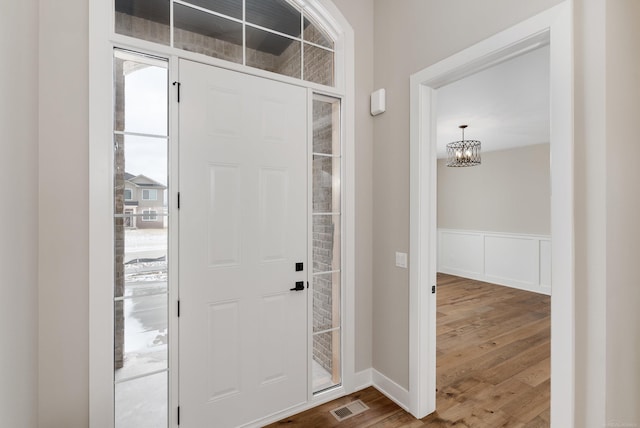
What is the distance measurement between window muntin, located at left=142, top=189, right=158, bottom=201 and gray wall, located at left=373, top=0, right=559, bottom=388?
1.55m

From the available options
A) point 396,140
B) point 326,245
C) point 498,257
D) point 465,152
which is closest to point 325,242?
point 326,245

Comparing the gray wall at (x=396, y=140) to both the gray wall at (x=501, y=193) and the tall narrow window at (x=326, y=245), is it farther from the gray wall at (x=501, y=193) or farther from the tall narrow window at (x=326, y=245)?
the gray wall at (x=501, y=193)

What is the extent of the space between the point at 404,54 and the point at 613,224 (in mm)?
1619

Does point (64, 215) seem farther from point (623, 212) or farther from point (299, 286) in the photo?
point (623, 212)

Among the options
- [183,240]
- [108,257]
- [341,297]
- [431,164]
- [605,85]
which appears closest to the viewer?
[605,85]

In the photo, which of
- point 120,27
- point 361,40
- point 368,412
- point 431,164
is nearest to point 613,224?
point 431,164

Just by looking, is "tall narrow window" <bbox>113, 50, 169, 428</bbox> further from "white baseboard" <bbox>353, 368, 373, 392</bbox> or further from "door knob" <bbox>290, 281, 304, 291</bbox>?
"white baseboard" <bbox>353, 368, 373, 392</bbox>

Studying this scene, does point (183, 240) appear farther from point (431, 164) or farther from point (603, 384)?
point (603, 384)

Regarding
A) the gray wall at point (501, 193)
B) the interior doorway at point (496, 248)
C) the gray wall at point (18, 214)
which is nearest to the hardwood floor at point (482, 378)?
the interior doorway at point (496, 248)

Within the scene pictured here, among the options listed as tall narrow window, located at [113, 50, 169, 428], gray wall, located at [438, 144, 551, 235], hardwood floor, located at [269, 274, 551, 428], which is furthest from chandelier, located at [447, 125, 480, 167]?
tall narrow window, located at [113, 50, 169, 428]

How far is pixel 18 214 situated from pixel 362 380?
92.7 inches

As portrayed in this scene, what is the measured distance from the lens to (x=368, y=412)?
216 cm

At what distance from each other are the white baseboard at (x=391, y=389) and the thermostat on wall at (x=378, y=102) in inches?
80.3

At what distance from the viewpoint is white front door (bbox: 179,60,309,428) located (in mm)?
1813
